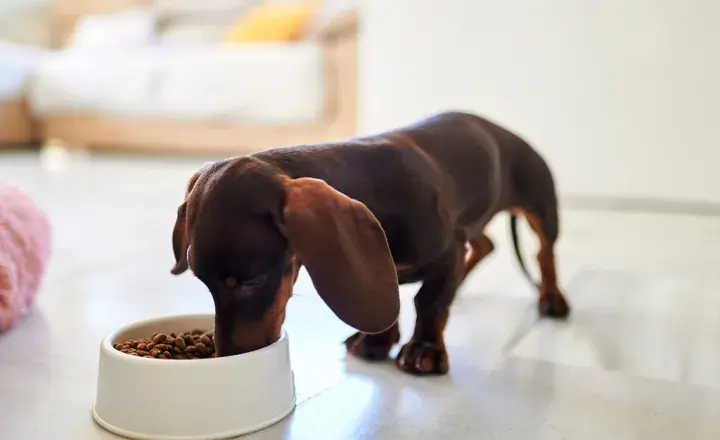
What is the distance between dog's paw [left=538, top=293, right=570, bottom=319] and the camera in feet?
5.20

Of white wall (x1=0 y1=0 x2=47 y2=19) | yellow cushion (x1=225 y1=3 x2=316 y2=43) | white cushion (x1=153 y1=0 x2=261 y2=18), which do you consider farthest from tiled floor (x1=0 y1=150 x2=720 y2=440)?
white wall (x1=0 y1=0 x2=47 y2=19)

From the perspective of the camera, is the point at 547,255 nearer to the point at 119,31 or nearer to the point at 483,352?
the point at 483,352

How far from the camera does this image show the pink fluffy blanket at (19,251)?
1417mm

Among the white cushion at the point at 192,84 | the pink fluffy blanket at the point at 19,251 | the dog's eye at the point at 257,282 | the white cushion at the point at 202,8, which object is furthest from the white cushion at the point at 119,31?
the dog's eye at the point at 257,282

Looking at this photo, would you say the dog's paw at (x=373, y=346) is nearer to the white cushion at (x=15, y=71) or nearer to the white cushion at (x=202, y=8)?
the white cushion at (x=15, y=71)

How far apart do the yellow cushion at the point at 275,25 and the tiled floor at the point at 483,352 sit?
3.08 m

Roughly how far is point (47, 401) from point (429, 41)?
2.50 m

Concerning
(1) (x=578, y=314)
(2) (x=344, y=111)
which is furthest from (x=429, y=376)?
(2) (x=344, y=111)

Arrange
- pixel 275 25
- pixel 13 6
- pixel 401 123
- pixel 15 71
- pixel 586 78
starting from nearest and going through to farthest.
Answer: pixel 586 78 < pixel 401 123 < pixel 275 25 < pixel 15 71 < pixel 13 6

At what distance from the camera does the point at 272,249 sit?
3.22 feet

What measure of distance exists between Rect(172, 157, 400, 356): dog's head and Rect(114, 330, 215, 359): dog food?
0.35ft

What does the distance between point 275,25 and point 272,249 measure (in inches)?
177

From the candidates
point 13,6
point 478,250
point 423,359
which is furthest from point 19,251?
point 13,6

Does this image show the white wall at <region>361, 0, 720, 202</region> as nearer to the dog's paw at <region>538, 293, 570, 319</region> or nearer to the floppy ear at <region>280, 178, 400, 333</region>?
the dog's paw at <region>538, 293, 570, 319</region>
